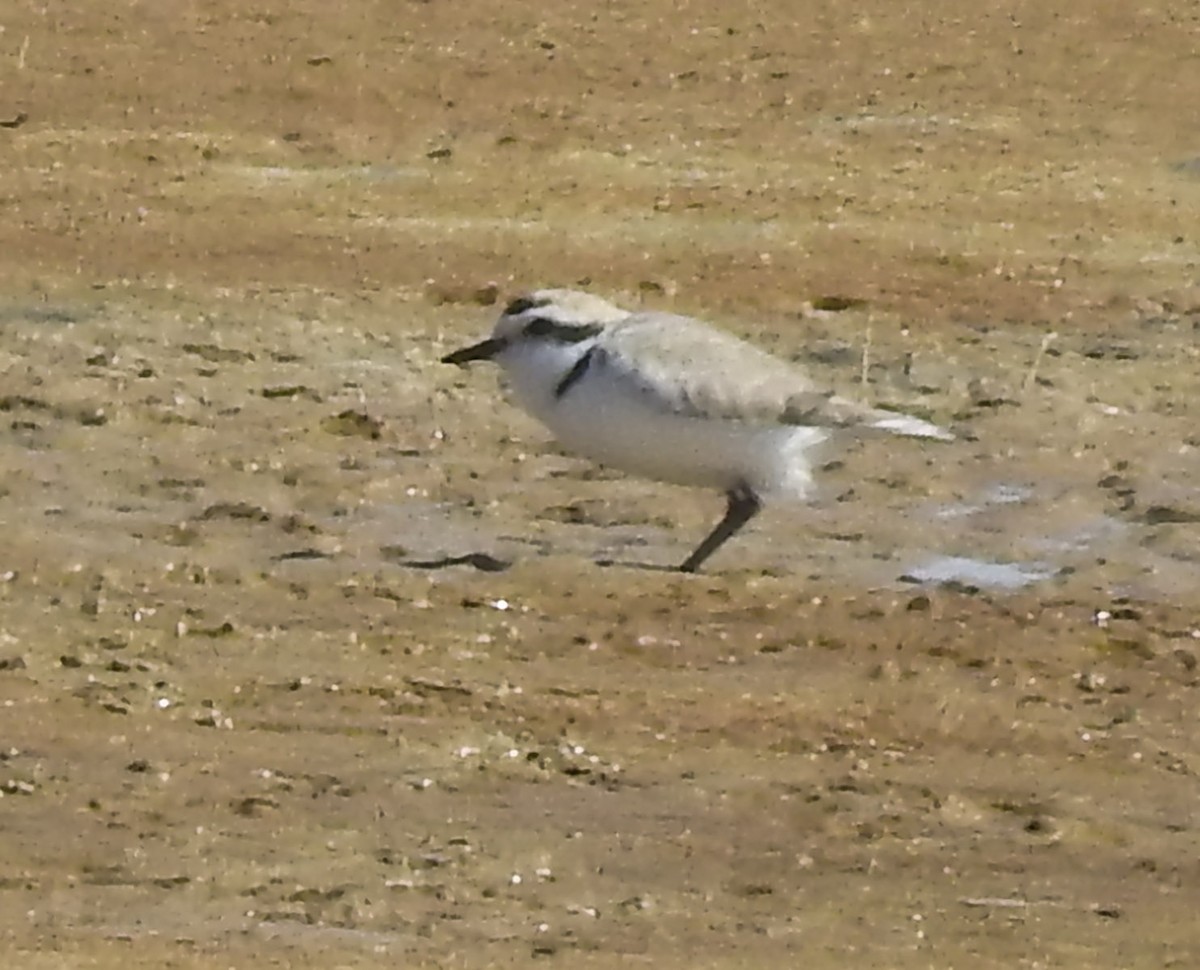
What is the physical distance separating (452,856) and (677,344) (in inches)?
94.7

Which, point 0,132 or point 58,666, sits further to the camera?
point 0,132

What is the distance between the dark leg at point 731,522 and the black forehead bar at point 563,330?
61cm

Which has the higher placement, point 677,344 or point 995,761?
point 677,344

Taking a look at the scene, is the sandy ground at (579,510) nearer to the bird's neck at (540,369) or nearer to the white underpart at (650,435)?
the white underpart at (650,435)

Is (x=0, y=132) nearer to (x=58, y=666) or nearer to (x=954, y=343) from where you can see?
(x=954, y=343)

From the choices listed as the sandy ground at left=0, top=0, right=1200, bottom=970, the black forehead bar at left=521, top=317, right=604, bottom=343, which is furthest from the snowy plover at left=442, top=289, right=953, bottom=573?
the sandy ground at left=0, top=0, right=1200, bottom=970

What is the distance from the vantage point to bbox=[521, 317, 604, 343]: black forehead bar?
7.82 meters

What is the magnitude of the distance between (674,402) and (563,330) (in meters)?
0.52

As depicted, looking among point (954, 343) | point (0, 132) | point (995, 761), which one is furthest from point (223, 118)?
point (995, 761)

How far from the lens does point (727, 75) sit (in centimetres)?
1469

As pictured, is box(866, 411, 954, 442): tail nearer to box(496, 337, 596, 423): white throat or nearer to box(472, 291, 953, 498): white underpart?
box(472, 291, 953, 498): white underpart

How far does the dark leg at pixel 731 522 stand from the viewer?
7.84 meters

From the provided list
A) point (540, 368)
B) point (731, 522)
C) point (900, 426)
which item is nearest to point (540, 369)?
point (540, 368)

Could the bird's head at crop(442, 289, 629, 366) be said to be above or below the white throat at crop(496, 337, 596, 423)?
above
